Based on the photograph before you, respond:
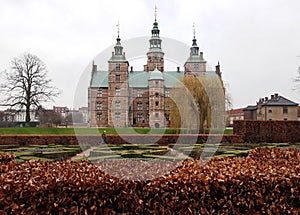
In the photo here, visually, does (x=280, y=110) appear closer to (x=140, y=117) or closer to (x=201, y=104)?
(x=140, y=117)

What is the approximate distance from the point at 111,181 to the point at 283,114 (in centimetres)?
5014

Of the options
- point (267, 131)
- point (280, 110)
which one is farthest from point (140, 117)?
point (280, 110)

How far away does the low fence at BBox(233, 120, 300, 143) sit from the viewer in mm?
21938

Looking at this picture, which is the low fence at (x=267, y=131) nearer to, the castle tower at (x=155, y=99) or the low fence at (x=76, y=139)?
the low fence at (x=76, y=139)

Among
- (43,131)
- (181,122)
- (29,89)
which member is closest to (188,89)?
(181,122)

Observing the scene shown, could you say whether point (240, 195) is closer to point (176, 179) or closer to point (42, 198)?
point (176, 179)

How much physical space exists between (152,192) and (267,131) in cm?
2038

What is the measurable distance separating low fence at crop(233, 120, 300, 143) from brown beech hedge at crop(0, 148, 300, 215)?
1842cm

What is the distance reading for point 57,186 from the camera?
345 cm

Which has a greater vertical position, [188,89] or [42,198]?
[188,89]

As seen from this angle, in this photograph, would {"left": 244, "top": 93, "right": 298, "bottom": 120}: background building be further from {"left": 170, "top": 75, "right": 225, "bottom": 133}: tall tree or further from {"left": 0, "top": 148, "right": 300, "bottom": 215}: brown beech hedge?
{"left": 0, "top": 148, "right": 300, "bottom": 215}: brown beech hedge

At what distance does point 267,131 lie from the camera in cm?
2216

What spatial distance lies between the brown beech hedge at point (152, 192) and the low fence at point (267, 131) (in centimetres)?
1842

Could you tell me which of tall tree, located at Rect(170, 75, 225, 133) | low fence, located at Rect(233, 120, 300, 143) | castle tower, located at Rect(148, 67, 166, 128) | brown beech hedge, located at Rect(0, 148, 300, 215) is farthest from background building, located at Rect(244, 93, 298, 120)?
brown beech hedge, located at Rect(0, 148, 300, 215)
